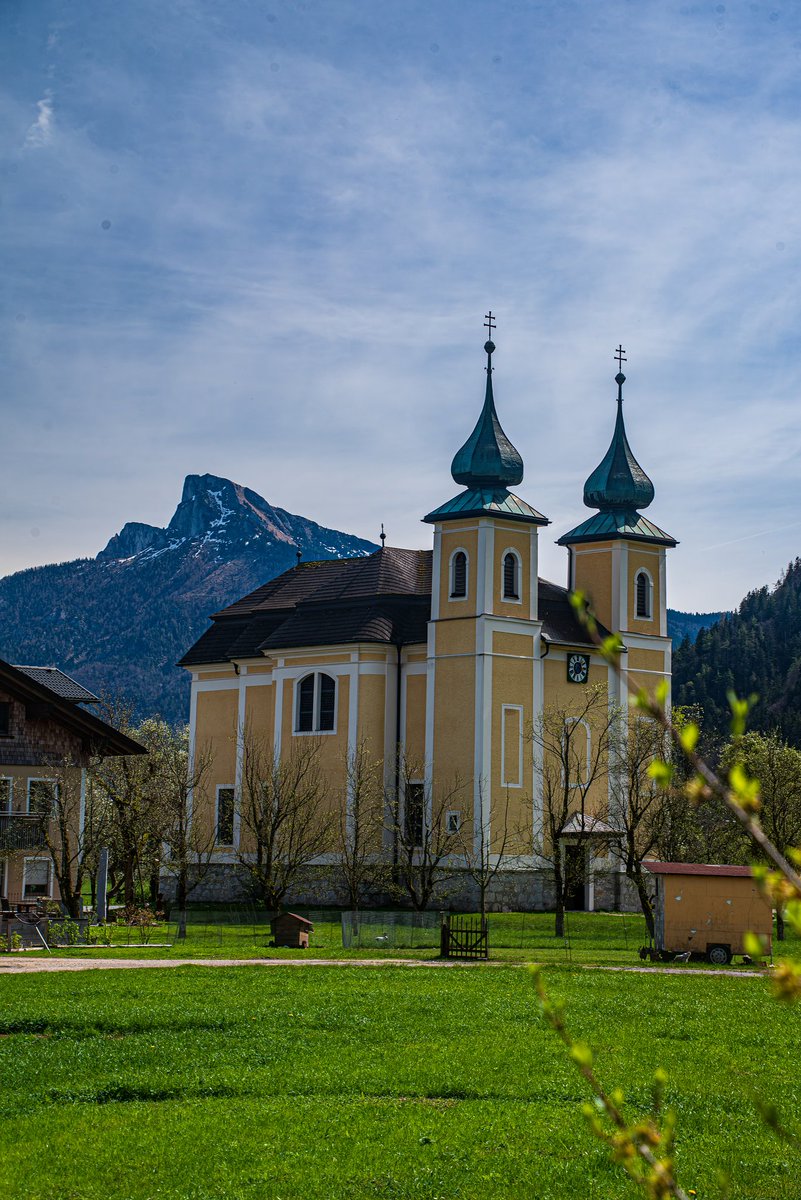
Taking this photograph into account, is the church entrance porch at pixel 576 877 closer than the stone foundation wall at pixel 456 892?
Yes

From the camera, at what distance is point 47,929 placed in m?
35.5

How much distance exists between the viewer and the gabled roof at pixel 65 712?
43875 mm

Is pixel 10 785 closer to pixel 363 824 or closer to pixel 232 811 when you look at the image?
pixel 363 824

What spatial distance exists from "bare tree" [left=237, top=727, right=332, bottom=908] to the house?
662 cm

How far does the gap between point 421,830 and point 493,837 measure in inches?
141

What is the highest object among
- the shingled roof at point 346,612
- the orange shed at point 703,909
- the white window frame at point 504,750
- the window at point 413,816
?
the shingled roof at point 346,612

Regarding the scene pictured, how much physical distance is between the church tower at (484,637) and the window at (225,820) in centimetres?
1001

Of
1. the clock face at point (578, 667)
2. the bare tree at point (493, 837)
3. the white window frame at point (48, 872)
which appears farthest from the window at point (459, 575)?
the white window frame at point (48, 872)

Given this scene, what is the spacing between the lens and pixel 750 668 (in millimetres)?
149500

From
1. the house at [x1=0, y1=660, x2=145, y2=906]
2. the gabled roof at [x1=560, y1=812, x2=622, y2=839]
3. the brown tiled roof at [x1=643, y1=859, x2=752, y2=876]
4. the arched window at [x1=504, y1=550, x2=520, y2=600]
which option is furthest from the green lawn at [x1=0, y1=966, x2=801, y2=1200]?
the arched window at [x1=504, y1=550, x2=520, y2=600]

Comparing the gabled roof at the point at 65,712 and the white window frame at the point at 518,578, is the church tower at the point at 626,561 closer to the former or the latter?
the white window frame at the point at 518,578

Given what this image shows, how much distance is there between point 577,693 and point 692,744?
5479 cm

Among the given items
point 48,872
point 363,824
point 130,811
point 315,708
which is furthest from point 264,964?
point 315,708

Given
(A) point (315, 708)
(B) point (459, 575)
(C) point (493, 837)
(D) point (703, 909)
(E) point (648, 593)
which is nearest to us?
(D) point (703, 909)
